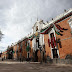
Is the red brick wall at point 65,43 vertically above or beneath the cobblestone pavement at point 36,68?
above

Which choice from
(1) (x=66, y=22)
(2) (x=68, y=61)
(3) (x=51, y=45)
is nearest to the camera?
(2) (x=68, y=61)

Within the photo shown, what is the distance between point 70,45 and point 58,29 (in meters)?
3.32

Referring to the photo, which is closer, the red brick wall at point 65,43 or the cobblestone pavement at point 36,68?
the cobblestone pavement at point 36,68

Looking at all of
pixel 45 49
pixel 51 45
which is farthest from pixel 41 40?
pixel 51 45

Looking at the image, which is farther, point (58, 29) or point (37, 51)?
point (37, 51)

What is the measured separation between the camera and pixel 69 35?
35.4ft

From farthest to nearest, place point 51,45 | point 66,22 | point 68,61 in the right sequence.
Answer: point 51,45
point 66,22
point 68,61

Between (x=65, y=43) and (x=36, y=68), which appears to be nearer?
(x=36, y=68)

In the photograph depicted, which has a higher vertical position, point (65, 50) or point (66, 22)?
point (66, 22)

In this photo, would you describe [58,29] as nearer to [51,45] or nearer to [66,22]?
[66,22]

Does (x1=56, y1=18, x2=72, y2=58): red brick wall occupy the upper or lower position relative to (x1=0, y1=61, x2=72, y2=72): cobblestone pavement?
upper

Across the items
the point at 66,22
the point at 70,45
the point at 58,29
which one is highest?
the point at 66,22

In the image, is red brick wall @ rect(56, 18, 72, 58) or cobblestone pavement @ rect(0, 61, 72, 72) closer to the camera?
cobblestone pavement @ rect(0, 61, 72, 72)

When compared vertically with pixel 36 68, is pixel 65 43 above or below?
above
